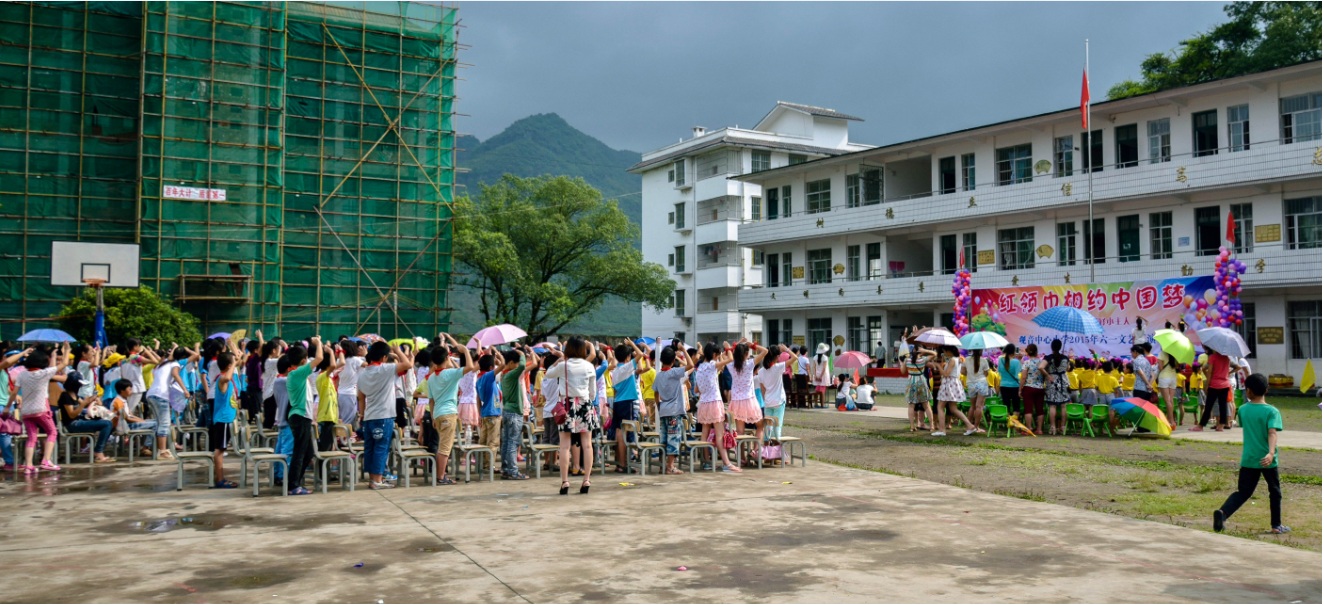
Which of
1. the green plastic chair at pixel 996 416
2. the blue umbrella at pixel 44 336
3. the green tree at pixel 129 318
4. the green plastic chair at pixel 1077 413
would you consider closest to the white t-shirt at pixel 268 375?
the blue umbrella at pixel 44 336

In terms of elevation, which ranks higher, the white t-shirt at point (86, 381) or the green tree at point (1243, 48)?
the green tree at point (1243, 48)

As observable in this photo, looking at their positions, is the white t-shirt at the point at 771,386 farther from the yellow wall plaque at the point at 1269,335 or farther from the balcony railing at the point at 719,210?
the balcony railing at the point at 719,210

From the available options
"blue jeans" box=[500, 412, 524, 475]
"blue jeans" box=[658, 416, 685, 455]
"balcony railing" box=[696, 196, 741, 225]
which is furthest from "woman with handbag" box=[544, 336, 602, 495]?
"balcony railing" box=[696, 196, 741, 225]

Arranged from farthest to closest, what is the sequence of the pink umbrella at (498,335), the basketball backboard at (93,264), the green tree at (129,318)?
the green tree at (129,318)
the basketball backboard at (93,264)
the pink umbrella at (498,335)

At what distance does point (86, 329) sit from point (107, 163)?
782cm

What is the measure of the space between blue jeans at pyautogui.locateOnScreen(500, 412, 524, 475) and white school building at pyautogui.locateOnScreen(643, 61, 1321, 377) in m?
24.6

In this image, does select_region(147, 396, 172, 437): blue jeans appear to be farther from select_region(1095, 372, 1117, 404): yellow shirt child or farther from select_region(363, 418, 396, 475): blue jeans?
select_region(1095, 372, 1117, 404): yellow shirt child

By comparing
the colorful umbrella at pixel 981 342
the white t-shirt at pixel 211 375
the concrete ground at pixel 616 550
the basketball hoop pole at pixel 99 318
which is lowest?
the concrete ground at pixel 616 550

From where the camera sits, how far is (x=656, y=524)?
8891mm

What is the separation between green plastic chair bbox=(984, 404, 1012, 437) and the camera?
16.8 meters

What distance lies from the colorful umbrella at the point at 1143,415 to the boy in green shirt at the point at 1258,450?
8.52m

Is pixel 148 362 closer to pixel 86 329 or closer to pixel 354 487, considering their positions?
pixel 354 487

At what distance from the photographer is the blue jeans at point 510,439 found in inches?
481

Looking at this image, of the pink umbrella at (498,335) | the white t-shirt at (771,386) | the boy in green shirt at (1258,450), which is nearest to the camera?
the boy in green shirt at (1258,450)
